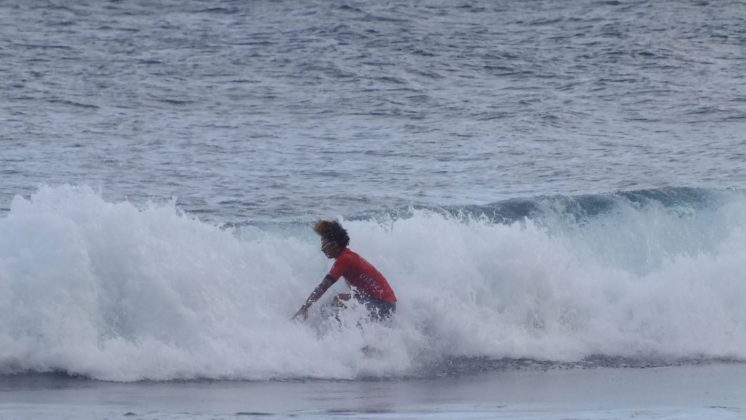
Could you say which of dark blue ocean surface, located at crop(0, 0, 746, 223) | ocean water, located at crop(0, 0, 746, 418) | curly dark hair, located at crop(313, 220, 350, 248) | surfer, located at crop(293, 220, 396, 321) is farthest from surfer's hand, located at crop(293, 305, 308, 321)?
dark blue ocean surface, located at crop(0, 0, 746, 223)

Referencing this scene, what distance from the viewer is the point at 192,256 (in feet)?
37.5

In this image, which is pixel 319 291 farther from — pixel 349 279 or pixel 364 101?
pixel 364 101

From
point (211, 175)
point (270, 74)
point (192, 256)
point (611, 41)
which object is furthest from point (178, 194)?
point (611, 41)

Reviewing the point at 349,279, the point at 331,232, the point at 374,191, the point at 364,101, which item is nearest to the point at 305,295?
the point at 349,279

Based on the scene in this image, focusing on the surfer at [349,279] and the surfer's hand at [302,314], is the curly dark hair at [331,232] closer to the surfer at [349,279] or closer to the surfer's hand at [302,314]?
the surfer at [349,279]

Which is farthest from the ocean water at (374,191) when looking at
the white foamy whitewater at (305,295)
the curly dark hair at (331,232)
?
the curly dark hair at (331,232)

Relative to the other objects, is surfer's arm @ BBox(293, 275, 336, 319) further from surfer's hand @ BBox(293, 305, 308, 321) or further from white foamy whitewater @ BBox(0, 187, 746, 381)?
white foamy whitewater @ BBox(0, 187, 746, 381)

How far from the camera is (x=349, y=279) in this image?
10781mm

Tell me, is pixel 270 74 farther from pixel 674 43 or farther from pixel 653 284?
pixel 653 284

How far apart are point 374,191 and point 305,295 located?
5580 millimetres

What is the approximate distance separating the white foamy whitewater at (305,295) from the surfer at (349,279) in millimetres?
152

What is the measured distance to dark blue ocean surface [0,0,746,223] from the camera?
1758cm

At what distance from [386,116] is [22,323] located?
1204 cm

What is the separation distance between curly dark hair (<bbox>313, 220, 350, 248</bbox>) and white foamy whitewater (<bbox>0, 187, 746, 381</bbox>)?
61 cm
